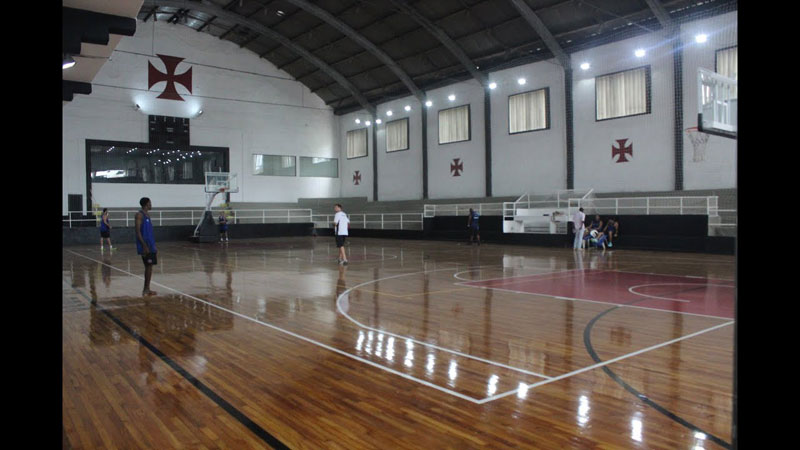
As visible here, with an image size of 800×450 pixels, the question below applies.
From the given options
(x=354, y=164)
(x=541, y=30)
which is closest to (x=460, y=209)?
(x=541, y=30)

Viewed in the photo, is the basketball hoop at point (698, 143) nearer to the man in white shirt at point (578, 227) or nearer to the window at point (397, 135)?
the man in white shirt at point (578, 227)

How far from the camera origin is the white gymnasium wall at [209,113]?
27.9 meters

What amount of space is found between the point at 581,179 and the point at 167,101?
21963 mm

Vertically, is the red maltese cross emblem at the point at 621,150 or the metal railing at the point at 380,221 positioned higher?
the red maltese cross emblem at the point at 621,150

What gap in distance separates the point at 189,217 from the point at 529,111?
1923cm

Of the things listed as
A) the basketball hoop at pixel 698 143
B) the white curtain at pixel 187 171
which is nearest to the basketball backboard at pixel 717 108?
the basketball hoop at pixel 698 143

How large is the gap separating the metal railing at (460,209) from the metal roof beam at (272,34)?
807 cm

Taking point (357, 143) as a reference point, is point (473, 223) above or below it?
below

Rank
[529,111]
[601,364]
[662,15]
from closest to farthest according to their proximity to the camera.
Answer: [601,364] → [662,15] → [529,111]

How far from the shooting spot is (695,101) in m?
18.7

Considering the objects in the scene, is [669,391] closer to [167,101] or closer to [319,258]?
[319,258]

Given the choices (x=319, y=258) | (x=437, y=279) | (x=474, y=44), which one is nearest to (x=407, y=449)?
(x=437, y=279)

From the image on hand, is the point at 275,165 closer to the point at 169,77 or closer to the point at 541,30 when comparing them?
the point at 169,77
